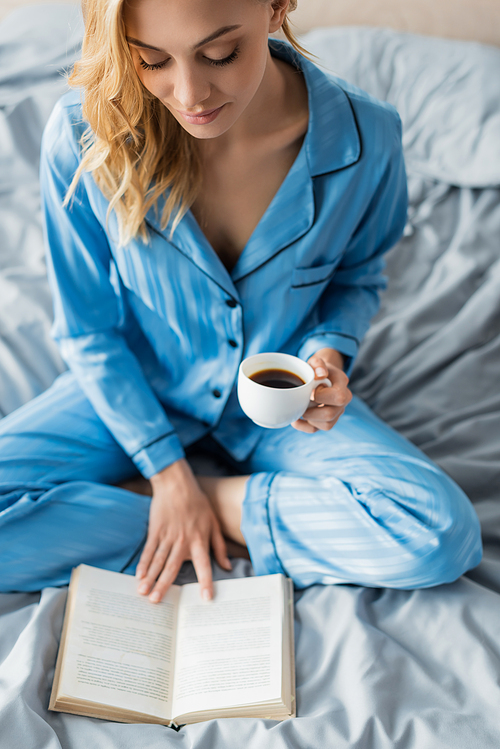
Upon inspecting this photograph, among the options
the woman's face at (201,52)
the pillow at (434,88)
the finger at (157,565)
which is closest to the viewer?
the woman's face at (201,52)

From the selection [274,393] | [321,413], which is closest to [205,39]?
[274,393]

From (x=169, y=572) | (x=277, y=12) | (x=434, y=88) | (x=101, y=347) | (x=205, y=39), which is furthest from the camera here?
(x=434, y=88)

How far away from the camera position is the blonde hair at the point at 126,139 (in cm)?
83

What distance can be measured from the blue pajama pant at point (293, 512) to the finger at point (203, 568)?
81 mm

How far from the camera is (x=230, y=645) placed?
3.27 feet

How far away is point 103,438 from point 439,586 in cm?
66

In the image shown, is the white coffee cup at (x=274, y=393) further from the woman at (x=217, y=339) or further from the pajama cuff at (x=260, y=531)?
the pajama cuff at (x=260, y=531)

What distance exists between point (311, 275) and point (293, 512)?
413 mm

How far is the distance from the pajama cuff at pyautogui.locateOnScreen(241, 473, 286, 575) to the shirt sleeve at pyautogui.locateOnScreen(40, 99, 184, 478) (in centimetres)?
16

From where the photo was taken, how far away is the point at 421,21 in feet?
7.50

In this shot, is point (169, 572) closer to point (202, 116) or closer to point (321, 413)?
point (321, 413)

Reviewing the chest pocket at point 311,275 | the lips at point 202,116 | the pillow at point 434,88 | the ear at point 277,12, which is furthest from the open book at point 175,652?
the pillow at point 434,88

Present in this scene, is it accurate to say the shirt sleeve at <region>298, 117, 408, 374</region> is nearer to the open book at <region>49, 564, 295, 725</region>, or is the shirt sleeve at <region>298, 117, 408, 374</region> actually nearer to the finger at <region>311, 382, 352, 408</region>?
the finger at <region>311, 382, 352, 408</region>

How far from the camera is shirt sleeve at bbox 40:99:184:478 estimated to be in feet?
3.71
